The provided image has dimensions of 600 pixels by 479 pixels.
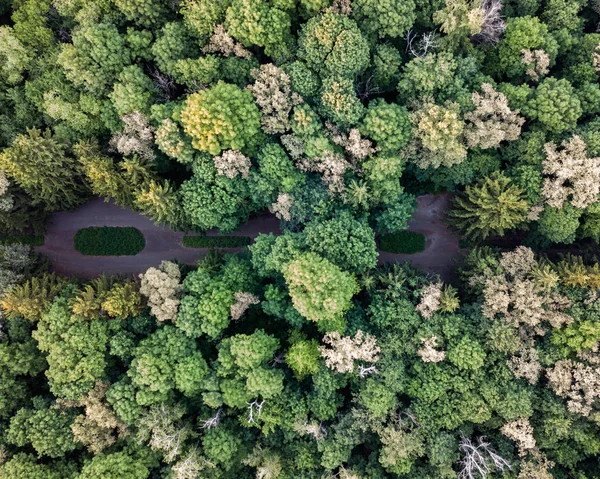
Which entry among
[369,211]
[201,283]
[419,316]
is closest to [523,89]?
[369,211]

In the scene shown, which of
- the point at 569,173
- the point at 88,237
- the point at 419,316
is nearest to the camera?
the point at 569,173

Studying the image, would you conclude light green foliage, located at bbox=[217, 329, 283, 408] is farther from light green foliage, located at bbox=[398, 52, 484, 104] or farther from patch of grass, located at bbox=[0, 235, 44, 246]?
patch of grass, located at bbox=[0, 235, 44, 246]

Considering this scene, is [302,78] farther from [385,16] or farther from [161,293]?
[161,293]

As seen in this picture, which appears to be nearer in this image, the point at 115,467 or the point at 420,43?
the point at 115,467

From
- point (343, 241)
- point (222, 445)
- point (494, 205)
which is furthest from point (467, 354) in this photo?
point (222, 445)

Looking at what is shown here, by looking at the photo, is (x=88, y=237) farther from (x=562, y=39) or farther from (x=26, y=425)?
(x=562, y=39)

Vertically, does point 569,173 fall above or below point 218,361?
above

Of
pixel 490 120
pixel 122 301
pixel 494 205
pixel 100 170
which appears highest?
pixel 490 120
